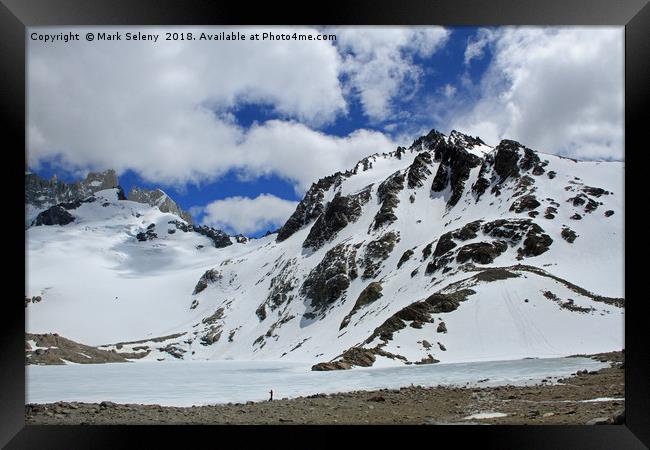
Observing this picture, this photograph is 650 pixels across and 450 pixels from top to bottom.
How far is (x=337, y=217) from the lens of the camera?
137 metres

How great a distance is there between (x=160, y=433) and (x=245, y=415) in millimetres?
4403

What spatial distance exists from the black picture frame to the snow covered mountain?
254 centimetres

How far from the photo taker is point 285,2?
901cm

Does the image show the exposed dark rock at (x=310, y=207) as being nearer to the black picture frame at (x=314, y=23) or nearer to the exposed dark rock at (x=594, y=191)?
the exposed dark rock at (x=594, y=191)

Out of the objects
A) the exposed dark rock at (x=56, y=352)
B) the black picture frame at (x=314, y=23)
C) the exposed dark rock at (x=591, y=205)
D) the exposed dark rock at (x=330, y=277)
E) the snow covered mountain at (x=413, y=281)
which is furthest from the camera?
the exposed dark rock at (x=330, y=277)

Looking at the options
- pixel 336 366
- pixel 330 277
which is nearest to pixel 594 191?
pixel 330 277

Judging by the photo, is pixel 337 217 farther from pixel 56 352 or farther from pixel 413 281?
pixel 56 352

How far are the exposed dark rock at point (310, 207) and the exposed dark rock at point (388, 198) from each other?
3525 centimetres

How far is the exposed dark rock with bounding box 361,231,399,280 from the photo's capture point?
104062 millimetres

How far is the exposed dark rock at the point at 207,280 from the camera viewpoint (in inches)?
6978

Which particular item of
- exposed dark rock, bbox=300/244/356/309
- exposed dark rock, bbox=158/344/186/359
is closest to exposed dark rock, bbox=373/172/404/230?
exposed dark rock, bbox=300/244/356/309

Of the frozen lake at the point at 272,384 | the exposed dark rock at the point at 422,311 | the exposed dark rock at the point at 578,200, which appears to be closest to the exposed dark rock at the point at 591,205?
the exposed dark rock at the point at 578,200
